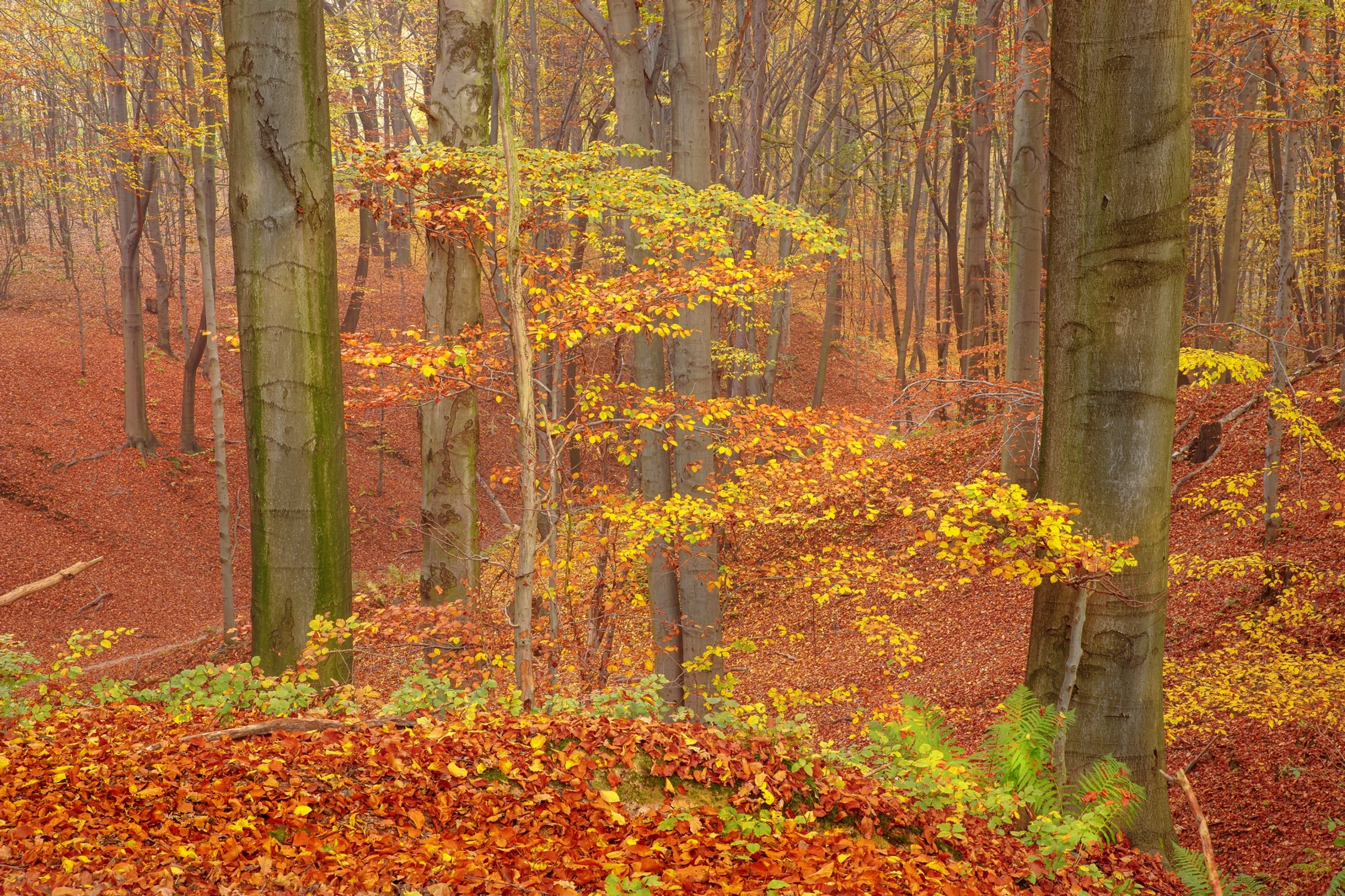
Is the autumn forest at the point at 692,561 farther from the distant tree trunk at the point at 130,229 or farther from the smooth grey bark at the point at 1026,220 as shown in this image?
the distant tree trunk at the point at 130,229

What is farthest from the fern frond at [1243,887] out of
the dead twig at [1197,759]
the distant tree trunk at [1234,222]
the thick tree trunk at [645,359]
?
the distant tree trunk at [1234,222]

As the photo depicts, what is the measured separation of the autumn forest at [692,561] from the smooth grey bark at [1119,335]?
20mm

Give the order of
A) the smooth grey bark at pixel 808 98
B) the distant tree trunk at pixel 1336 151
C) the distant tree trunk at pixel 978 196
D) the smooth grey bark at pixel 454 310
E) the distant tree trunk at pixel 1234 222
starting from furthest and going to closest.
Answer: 1. the smooth grey bark at pixel 808 98
2. the distant tree trunk at pixel 1234 222
3. the distant tree trunk at pixel 978 196
4. the distant tree trunk at pixel 1336 151
5. the smooth grey bark at pixel 454 310

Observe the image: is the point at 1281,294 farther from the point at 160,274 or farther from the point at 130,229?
the point at 160,274

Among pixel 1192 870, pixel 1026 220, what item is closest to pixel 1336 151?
pixel 1026 220

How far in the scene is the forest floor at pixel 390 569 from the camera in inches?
237

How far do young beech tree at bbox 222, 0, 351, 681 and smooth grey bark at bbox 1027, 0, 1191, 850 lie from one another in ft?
13.7

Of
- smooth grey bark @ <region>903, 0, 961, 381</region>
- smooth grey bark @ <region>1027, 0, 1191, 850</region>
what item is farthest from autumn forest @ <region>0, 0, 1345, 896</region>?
smooth grey bark @ <region>903, 0, 961, 381</region>

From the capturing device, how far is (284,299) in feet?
15.3

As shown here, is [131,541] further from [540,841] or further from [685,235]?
[540,841]

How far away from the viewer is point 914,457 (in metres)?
15.1

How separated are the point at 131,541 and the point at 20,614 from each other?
246 centimetres

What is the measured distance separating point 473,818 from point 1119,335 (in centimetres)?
397

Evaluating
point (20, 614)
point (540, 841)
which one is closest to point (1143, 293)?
point (540, 841)
